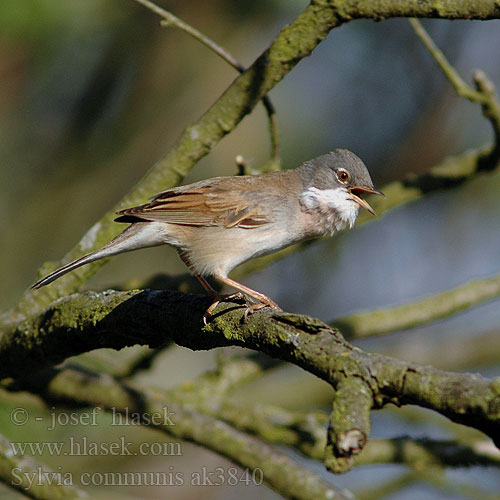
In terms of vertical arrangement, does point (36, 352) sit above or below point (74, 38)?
below

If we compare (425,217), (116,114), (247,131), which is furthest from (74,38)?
(425,217)

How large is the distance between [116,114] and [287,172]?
343 cm

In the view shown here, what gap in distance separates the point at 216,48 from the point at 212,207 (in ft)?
3.24

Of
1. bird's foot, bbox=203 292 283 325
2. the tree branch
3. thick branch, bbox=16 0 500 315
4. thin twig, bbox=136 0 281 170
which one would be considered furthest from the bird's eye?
the tree branch

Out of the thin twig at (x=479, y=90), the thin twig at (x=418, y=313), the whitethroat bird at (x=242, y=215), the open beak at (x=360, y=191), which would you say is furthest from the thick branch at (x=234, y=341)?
the thin twig at (x=479, y=90)

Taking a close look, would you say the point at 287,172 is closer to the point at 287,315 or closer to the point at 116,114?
the point at 287,315

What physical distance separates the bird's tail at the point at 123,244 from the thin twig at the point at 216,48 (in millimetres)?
1050

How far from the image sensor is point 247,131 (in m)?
8.40

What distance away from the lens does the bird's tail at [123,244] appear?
374 cm

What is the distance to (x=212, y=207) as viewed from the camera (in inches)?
175

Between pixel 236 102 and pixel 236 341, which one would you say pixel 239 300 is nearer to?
pixel 236 341

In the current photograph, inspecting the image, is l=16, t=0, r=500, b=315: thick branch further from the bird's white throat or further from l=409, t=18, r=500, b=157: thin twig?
l=409, t=18, r=500, b=157: thin twig

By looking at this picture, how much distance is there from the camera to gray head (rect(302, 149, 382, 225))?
15.1 feet

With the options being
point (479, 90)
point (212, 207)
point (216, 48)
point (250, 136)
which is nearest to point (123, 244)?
point (212, 207)
